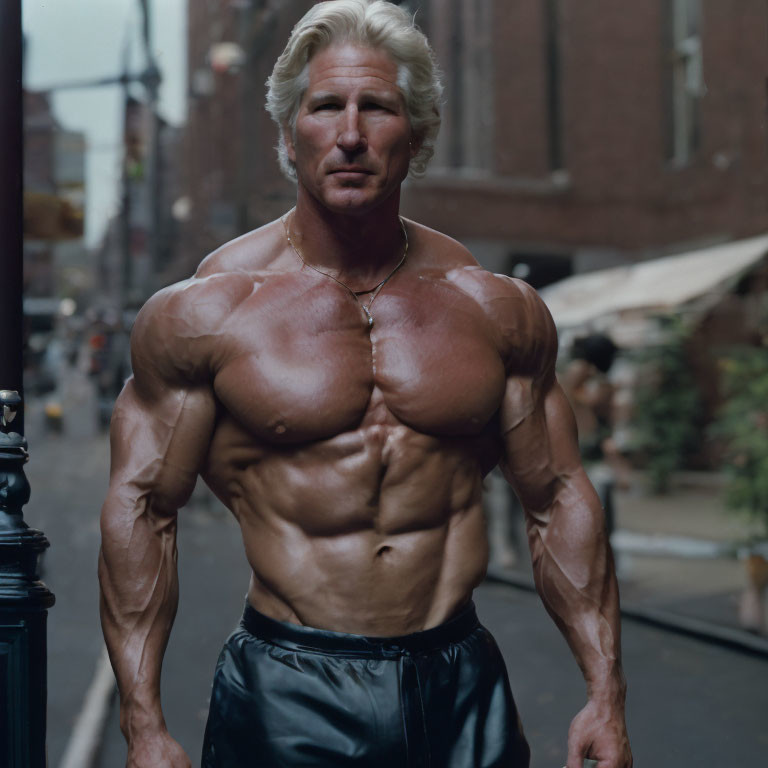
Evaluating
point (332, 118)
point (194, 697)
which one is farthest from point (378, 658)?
point (194, 697)

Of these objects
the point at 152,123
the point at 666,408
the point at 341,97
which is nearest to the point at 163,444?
the point at 341,97

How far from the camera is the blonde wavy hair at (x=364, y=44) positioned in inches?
97.0

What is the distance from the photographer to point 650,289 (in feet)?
47.8

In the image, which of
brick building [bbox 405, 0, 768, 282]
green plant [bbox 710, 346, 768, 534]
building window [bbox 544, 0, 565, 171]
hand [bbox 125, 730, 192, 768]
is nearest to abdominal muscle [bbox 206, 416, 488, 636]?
hand [bbox 125, 730, 192, 768]

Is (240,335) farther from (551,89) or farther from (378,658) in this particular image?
(551,89)

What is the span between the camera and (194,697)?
6.65 metres

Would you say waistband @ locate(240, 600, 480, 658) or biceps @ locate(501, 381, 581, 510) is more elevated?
biceps @ locate(501, 381, 581, 510)

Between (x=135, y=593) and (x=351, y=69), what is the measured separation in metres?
1.09

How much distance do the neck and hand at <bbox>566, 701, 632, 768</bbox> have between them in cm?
97

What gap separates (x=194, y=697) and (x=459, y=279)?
15.0ft

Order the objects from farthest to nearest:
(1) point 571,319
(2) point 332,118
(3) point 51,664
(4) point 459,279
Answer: (1) point 571,319, (3) point 51,664, (4) point 459,279, (2) point 332,118

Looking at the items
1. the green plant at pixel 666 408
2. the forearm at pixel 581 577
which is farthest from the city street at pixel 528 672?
the green plant at pixel 666 408

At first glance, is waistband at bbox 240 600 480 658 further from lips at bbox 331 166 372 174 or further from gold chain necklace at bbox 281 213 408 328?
lips at bbox 331 166 372 174

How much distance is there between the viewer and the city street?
605cm
